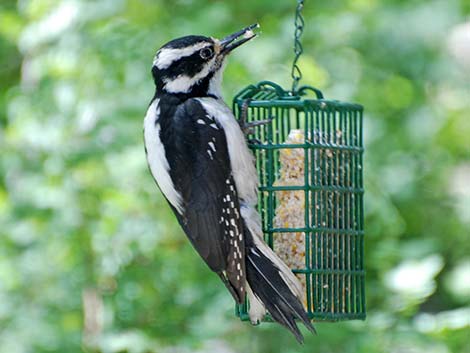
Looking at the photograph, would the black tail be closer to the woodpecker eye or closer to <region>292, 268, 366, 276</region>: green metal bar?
<region>292, 268, 366, 276</region>: green metal bar

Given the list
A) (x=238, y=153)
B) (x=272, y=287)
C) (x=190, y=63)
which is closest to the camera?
(x=272, y=287)

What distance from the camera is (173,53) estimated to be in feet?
18.9

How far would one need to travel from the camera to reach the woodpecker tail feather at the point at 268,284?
5.50m

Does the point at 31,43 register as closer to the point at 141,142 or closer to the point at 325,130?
the point at 141,142

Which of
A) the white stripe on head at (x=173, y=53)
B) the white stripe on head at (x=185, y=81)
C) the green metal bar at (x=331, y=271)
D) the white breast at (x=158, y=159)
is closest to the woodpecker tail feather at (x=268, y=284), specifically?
the green metal bar at (x=331, y=271)

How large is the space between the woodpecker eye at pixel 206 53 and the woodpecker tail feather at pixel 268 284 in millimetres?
766

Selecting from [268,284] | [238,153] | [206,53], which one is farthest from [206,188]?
[206,53]

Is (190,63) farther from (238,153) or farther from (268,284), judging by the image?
(268,284)

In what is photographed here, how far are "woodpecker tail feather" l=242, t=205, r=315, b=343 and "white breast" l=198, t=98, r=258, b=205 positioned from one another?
0.45ft

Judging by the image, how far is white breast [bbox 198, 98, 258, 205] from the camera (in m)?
5.66

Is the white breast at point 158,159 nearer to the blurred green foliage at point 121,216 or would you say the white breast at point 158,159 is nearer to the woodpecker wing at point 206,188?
the woodpecker wing at point 206,188

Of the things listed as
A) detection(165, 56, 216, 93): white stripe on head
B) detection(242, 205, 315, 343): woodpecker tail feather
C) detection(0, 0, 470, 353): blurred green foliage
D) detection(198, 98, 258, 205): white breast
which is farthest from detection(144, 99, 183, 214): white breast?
detection(0, 0, 470, 353): blurred green foliage

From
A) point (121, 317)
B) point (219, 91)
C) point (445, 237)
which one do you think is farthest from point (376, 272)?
point (219, 91)

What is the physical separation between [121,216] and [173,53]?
1727 mm
